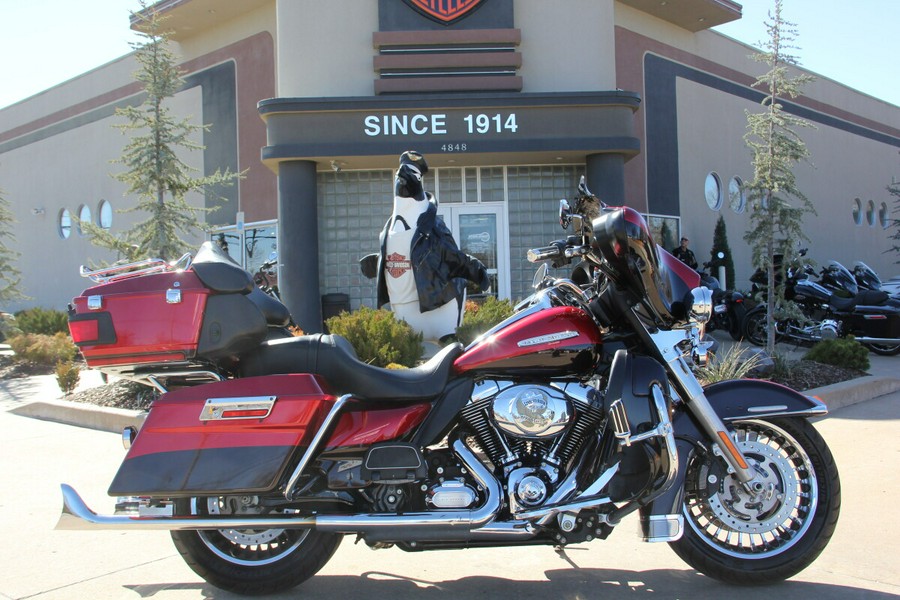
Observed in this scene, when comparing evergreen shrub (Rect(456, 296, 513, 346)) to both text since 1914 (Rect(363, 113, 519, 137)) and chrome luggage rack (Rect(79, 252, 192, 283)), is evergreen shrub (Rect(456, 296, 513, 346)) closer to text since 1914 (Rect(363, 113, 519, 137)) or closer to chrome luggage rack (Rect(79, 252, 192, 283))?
chrome luggage rack (Rect(79, 252, 192, 283))

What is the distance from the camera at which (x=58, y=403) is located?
8.15m

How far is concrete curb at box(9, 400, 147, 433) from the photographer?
7.30 m

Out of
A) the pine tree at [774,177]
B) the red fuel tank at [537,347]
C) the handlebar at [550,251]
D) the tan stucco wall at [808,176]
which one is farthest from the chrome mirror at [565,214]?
the tan stucco wall at [808,176]

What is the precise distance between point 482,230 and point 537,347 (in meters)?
11.7

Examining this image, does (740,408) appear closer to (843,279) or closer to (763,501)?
(763,501)

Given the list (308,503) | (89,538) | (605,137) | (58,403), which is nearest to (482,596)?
(308,503)

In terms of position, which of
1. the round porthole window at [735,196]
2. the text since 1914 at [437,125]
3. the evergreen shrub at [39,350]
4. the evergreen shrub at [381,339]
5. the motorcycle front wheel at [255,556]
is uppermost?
the text since 1914 at [437,125]

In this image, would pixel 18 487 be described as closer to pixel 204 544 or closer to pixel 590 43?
pixel 204 544

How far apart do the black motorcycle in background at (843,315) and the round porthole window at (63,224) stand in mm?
20321

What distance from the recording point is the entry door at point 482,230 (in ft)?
48.1

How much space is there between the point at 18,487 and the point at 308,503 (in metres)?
3.47

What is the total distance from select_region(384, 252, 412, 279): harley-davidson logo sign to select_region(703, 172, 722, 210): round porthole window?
1280cm

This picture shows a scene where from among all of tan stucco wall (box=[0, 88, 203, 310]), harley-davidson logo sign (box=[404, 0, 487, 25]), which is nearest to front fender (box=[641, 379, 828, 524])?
harley-davidson logo sign (box=[404, 0, 487, 25])

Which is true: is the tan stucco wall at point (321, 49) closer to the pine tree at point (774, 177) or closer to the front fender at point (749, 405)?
the pine tree at point (774, 177)
